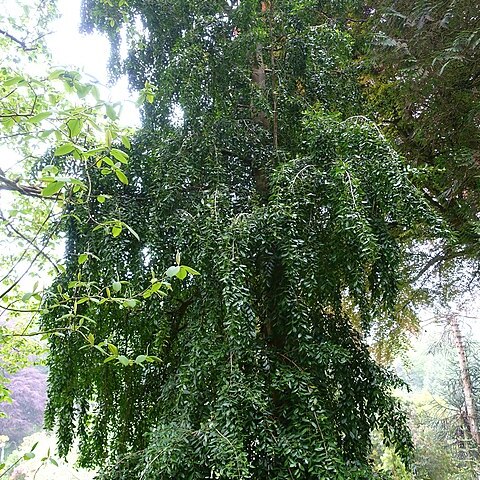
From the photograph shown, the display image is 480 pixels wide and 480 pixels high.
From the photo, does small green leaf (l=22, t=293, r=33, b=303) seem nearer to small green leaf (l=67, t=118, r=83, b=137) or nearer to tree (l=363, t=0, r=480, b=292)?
small green leaf (l=67, t=118, r=83, b=137)

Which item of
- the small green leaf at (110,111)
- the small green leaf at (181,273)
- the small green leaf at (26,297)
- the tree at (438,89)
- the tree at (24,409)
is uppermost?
the tree at (438,89)

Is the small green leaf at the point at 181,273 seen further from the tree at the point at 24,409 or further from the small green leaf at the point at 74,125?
the tree at the point at 24,409

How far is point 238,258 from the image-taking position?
6.62 feet

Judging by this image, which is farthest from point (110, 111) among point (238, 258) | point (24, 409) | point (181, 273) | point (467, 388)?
point (24, 409)

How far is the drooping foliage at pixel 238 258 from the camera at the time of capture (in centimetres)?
192

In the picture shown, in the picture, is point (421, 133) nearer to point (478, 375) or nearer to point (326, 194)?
point (326, 194)

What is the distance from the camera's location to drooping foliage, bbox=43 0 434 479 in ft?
6.31

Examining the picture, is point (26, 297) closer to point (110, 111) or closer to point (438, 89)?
point (110, 111)

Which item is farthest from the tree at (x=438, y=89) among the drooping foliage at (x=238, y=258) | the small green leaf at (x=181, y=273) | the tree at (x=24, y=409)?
the tree at (x=24, y=409)

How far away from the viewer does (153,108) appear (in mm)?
2629

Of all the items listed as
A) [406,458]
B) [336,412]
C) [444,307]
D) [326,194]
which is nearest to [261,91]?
[326,194]

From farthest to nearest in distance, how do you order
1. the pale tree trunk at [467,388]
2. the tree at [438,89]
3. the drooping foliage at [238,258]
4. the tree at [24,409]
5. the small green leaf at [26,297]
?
the tree at [24,409] → the pale tree trunk at [467,388] → the tree at [438,89] → the drooping foliage at [238,258] → the small green leaf at [26,297]

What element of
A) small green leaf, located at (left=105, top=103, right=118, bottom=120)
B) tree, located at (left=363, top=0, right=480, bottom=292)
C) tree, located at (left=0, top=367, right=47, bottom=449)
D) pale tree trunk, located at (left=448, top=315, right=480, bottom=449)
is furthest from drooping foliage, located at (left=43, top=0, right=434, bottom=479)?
tree, located at (left=0, top=367, right=47, bottom=449)

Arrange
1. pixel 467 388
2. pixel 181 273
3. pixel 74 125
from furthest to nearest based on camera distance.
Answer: pixel 467 388
pixel 181 273
pixel 74 125
